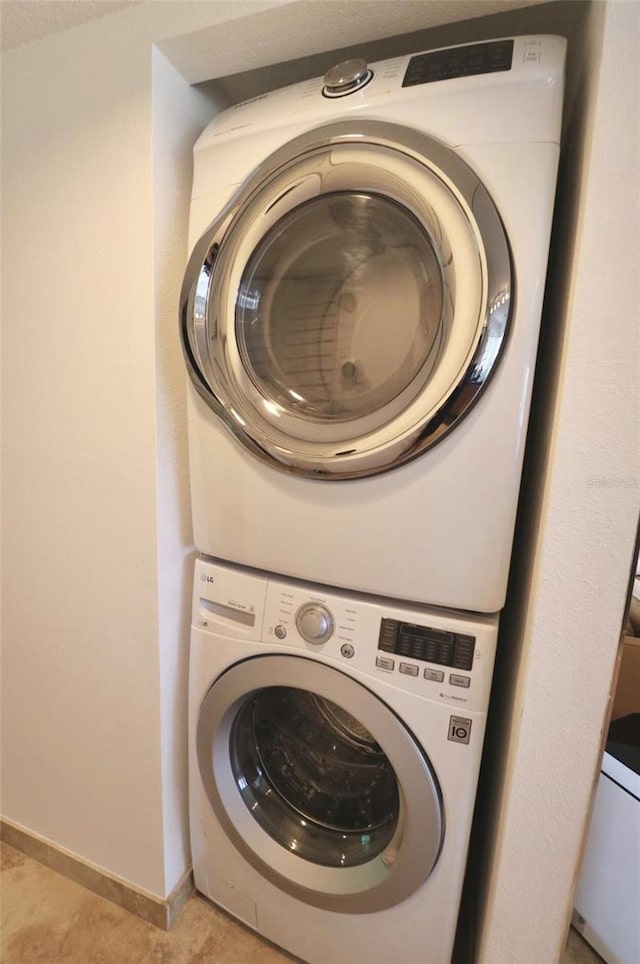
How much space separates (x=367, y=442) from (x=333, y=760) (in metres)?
0.76

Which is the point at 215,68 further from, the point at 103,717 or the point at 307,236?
the point at 103,717

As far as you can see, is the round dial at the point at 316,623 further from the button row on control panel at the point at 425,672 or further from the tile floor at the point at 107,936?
the tile floor at the point at 107,936

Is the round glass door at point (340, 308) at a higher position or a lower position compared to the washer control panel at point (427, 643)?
higher

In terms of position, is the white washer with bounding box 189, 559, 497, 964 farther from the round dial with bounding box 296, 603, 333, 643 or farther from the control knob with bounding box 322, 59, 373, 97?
the control knob with bounding box 322, 59, 373, 97

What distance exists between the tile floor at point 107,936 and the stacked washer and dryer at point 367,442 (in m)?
0.19

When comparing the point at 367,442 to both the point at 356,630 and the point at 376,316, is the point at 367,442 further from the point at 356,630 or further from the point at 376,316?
the point at 356,630

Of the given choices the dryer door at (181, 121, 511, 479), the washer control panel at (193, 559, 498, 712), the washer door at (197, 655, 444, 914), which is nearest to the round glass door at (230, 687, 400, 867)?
the washer door at (197, 655, 444, 914)

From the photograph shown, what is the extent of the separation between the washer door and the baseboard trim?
0.32 m

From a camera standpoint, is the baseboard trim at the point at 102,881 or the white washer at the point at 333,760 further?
the baseboard trim at the point at 102,881

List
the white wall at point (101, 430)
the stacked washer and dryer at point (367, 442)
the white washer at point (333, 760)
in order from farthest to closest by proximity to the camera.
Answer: the white wall at point (101, 430), the white washer at point (333, 760), the stacked washer and dryer at point (367, 442)

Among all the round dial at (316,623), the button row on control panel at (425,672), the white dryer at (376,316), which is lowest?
the button row on control panel at (425,672)

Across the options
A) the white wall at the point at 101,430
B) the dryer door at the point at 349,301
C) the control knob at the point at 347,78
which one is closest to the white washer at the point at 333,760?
the white wall at the point at 101,430

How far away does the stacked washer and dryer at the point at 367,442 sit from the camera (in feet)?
2.53

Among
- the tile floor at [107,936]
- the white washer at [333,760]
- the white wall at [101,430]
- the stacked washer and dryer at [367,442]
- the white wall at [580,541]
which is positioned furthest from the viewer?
the tile floor at [107,936]
